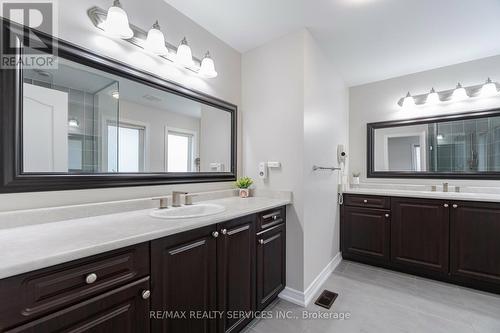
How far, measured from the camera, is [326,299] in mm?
1990

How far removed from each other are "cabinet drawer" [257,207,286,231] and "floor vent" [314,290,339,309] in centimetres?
80

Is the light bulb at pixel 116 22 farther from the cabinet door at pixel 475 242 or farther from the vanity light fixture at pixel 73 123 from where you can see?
the cabinet door at pixel 475 242

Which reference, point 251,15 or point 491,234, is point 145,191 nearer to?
point 251,15

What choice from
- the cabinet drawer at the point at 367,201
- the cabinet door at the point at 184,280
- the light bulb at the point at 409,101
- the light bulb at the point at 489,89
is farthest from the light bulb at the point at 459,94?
the cabinet door at the point at 184,280

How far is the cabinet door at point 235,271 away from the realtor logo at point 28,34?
1310 millimetres

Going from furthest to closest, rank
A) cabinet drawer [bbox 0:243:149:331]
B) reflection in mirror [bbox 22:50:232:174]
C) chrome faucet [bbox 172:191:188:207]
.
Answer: chrome faucet [bbox 172:191:188:207] → reflection in mirror [bbox 22:50:232:174] → cabinet drawer [bbox 0:243:149:331]

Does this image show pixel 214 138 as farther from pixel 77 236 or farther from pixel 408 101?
pixel 408 101

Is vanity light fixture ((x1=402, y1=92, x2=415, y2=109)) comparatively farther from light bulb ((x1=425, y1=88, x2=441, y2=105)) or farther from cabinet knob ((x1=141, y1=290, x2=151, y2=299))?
cabinet knob ((x1=141, y1=290, x2=151, y2=299))

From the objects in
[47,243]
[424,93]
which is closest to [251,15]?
[47,243]

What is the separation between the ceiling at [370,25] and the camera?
1726 millimetres

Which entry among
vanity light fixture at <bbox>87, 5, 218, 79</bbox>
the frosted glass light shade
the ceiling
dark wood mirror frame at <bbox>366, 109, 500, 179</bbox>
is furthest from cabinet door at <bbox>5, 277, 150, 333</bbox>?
the frosted glass light shade

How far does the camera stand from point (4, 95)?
39.8 inches

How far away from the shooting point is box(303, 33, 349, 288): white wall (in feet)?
6.69

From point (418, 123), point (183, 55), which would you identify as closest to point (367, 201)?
point (418, 123)
